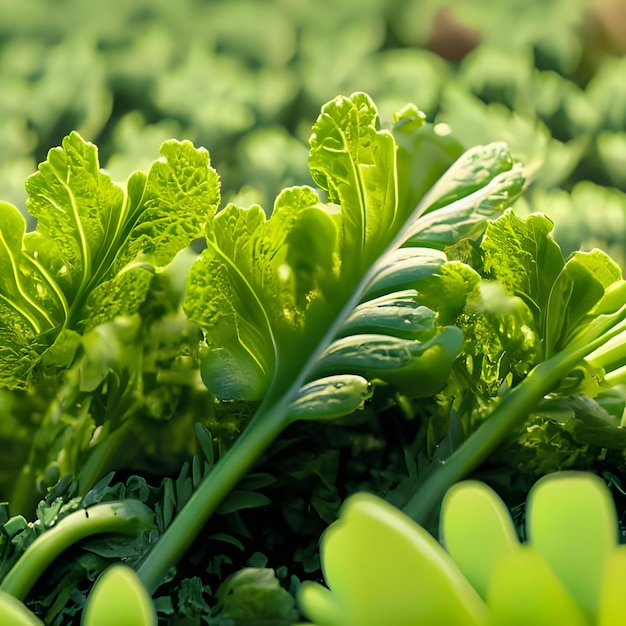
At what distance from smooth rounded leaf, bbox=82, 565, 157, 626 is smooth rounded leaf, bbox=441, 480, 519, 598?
Answer: 0.15 ft

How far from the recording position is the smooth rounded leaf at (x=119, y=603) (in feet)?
0.39

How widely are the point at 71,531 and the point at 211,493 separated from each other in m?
→ 0.03

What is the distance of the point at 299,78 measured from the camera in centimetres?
67

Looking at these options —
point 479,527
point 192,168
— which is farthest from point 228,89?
point 479,527

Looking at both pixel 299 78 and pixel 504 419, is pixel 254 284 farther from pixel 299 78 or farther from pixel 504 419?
pixel 299 78

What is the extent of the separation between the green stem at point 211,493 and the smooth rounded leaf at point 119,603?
55 mm

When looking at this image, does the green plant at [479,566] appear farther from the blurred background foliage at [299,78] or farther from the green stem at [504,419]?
the blurred background foliage at [299,78]

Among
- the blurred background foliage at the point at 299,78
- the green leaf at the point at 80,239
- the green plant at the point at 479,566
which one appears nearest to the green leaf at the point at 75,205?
the green leaf at the point at 80,239

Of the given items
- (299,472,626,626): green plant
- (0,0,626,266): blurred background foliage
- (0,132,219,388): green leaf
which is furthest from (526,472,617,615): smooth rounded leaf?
(0,0,626,266): blurred background foliage

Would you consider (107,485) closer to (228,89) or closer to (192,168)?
(192,168)

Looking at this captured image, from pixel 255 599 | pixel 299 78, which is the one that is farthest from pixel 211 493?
pixel 299 78

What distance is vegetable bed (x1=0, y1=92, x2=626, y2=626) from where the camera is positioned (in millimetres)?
187

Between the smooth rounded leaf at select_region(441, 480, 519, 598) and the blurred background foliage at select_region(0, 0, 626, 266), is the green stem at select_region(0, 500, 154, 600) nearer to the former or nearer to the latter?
the smooth rounded leaf at select_region(441, 480, 519, 598)

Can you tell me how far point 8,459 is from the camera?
0.21 meters
